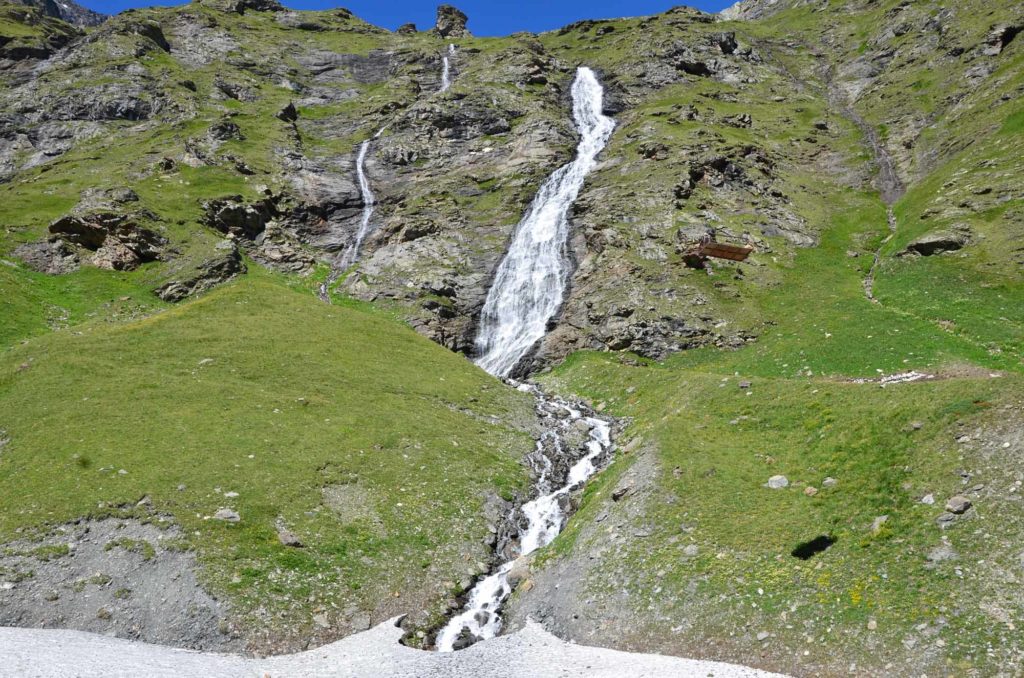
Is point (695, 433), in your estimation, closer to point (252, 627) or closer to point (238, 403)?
point (252, 627)

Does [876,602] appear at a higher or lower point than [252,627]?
higher

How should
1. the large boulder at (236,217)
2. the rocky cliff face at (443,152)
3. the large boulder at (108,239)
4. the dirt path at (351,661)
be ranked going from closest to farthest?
the dirt path at (351,661), the rocky cliff face at (443,152), the large boulder at (108,239), the large boulder at (236,217)

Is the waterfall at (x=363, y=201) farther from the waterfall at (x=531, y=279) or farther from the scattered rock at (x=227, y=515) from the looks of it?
the scattered rock at (x=227, y=515)

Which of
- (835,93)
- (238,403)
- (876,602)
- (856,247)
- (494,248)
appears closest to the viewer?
(876,602)

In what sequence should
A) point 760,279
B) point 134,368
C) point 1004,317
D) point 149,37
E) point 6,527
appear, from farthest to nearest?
point 149,37 < point 760,279 < point 1004,317 < point 134,368 < point 6,527

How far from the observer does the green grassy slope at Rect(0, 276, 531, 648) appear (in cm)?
2075

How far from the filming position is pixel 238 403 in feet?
99.8

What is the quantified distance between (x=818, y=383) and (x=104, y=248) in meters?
69.7

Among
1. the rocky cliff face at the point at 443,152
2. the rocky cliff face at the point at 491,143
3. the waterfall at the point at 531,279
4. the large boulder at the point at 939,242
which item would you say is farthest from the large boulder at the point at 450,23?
the large boulder at the point at 939,242

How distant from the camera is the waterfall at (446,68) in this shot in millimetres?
133575

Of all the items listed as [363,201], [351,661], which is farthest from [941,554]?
[363,201]

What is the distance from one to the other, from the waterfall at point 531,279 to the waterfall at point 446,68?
6174cm

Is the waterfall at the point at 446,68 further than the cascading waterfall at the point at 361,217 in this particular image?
Yes

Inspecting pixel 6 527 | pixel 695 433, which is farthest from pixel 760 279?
pixel 6 527
